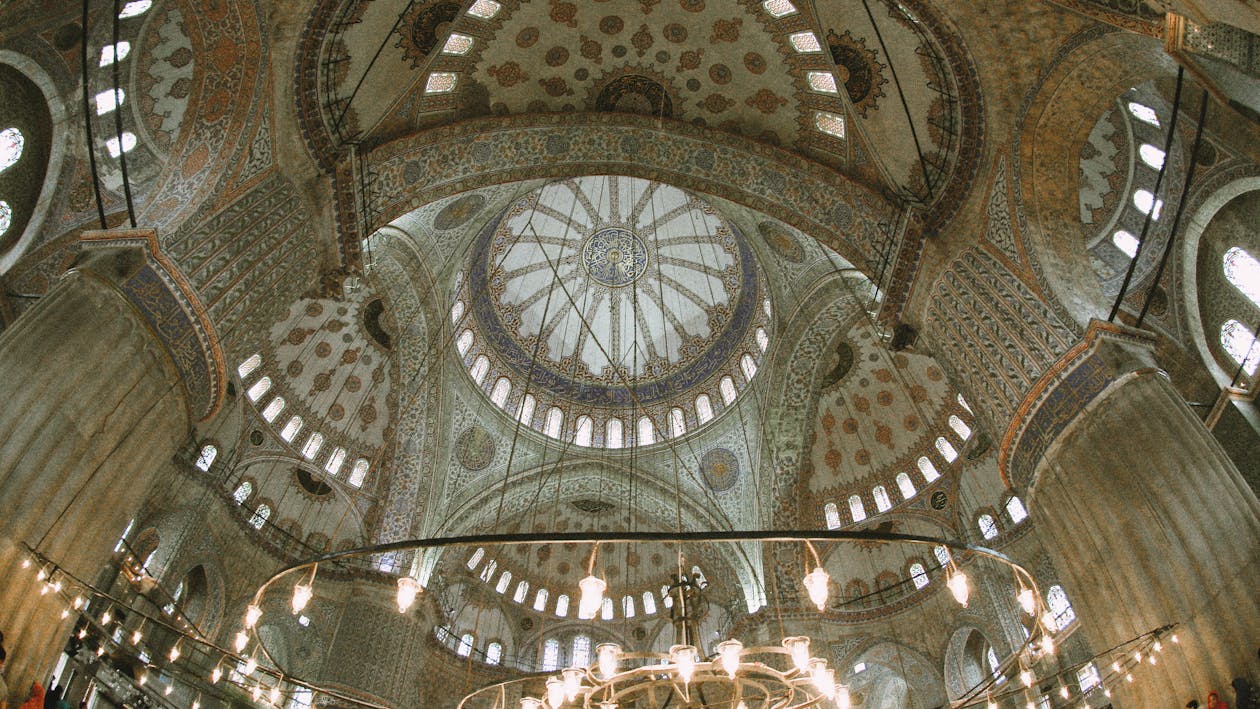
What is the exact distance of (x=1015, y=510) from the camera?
1321 cm

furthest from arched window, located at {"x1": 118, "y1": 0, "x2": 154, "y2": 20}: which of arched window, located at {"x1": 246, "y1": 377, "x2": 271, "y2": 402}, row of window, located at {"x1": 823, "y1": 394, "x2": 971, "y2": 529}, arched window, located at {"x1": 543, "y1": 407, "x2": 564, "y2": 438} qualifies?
row of window, located at {"x1": 823, "y1": 394, "x2": 971, "y2": 529}

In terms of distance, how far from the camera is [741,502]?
16391 mm

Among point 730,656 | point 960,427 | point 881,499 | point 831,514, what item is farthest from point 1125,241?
point 730,656

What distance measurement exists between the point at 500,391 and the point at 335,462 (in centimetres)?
419

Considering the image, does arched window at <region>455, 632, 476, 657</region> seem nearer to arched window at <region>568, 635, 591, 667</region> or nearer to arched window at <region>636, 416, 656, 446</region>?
arched window at <region>568, 635, 591, 667</region>

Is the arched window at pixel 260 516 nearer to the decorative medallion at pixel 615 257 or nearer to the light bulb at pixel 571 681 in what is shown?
the decorative medallion at pixel 615 257

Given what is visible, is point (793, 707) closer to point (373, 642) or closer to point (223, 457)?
point (373, 642)

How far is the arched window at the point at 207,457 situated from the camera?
12.8 metres

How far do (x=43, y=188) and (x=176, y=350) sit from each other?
4914mm

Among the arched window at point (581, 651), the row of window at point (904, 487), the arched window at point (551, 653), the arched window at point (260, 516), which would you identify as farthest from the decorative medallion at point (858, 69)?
the arched window at point (551, 653)

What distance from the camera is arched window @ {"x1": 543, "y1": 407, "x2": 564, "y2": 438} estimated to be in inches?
717

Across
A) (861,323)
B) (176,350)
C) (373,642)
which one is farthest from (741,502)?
(176,350)

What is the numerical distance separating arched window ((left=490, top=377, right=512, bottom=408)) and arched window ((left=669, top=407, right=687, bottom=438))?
3.95 meters

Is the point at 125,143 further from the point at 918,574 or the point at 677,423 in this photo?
the point at 918,574
